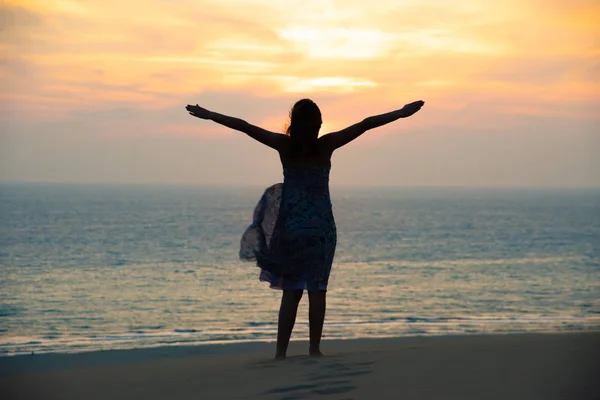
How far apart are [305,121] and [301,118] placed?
0.04 meters

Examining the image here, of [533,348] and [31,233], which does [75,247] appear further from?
[533,348]

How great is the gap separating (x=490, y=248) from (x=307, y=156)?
45.0 m

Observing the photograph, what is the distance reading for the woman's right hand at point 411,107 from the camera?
739 cm

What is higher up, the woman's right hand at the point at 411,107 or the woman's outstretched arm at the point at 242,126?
the woman's right hand at the point at 411,107

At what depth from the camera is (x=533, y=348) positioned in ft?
24.0

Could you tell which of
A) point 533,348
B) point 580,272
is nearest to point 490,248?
point 580,272

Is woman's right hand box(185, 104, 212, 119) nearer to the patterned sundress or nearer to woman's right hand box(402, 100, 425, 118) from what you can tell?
the patterned sundress

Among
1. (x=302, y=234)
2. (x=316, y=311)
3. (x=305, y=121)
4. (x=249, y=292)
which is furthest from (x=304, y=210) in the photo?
(x=249, y=292)

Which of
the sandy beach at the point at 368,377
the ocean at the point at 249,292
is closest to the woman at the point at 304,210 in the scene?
the sandy beach at the point at 368,377

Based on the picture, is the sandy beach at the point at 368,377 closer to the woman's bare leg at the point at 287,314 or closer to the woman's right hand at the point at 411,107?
the woman's bare leg at the point at 287,314

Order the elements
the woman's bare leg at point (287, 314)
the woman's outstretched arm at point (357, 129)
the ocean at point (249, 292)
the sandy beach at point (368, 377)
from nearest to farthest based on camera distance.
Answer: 1. the sandy beach at point (368, 377)
2. the woman's outstretched arm at point (357, 129)
3. the woman's bare leg at point (287, 314)
4. the ocean at point (249, 292)

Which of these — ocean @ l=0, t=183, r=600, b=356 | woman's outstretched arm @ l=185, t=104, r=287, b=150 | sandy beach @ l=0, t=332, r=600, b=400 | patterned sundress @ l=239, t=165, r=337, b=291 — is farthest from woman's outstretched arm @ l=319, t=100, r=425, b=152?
ocean @ l=0, t=183, r=600, b=356

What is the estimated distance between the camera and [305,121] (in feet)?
23.7

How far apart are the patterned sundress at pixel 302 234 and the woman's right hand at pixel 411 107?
794mm
